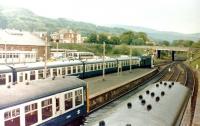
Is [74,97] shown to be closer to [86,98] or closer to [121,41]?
[86,98]

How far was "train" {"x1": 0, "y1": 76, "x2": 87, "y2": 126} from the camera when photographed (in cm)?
911

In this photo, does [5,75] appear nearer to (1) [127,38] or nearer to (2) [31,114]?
(2) [31,114]

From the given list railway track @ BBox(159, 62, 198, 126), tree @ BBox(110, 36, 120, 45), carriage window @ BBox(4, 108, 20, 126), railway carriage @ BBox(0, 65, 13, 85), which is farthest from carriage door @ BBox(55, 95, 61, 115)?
tree @ BBox(110, 36, 120, 45)

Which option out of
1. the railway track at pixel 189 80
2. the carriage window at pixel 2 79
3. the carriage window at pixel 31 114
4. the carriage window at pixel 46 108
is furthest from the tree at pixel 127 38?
the carriage window at pixel 31 114

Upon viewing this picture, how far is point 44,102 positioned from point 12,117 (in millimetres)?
1954

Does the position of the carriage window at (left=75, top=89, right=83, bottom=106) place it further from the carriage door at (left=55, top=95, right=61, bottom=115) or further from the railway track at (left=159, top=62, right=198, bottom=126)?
the railway track at (left=159, top=62, right=198, bottom=126)

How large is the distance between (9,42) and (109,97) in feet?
91.2

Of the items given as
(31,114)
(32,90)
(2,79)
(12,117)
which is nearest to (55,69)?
(2,79)

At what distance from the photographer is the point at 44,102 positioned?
10906 mm

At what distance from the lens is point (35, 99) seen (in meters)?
10.3

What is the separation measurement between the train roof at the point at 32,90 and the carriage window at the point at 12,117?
204mm

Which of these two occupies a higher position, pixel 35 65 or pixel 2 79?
pixel 35 65

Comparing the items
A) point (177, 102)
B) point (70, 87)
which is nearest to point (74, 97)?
point (70, 87)

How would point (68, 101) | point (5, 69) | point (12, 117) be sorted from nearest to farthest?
1. point (12, 117)
2. point (68, 101)
3. point (5, 69)
